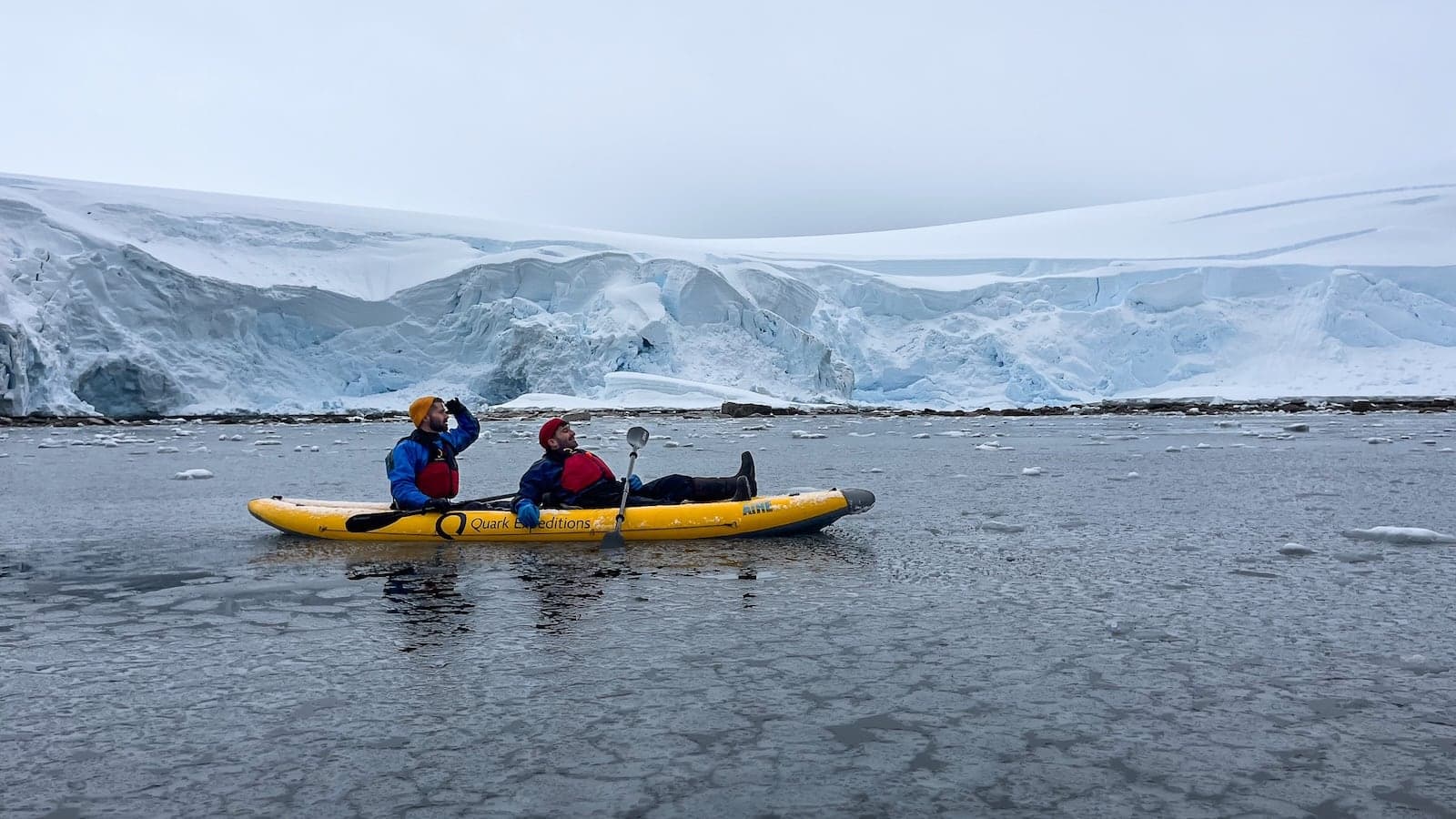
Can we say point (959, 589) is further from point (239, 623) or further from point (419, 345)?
point (419, 345)

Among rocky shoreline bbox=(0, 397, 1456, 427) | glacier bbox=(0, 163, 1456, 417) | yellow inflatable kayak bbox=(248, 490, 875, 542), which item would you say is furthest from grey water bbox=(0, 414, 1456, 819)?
glacier bbox=(0, 163, 1456, 417)

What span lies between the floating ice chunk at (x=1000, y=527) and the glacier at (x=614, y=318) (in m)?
21.8

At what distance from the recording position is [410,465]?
680 cm

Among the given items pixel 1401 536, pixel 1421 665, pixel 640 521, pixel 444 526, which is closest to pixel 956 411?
pixel 1401 536

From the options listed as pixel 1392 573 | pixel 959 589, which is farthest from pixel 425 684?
pixel 1392 573

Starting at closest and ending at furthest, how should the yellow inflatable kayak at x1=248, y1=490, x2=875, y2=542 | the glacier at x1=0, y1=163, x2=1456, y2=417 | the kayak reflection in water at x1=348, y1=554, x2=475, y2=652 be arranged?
1. the kayak reflection in water at x1=348, y1=554, x2=475, y2=652
2. the yellow inflatable kayak at x1=248, y1=490, x2=875, y2=542
3. the glacier at x1=0, y1=163, x2=1456, y2=417

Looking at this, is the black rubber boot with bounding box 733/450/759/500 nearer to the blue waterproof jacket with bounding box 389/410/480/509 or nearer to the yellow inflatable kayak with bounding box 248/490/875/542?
the yellow inflatable kayak with bounding box 248/490/875/542

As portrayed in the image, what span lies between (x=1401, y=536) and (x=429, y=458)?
5710 mm

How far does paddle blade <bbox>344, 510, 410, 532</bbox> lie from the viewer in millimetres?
6547

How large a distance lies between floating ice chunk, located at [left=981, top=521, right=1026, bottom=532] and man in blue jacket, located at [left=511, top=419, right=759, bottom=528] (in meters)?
1.50

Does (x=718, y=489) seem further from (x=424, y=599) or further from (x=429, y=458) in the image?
(x=424, y=599)

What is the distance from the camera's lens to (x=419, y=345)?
1209 inches

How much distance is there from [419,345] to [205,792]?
2943 cm

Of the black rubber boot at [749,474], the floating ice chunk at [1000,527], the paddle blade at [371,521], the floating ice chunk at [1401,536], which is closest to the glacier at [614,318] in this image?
the paddle blade at [371,521]
